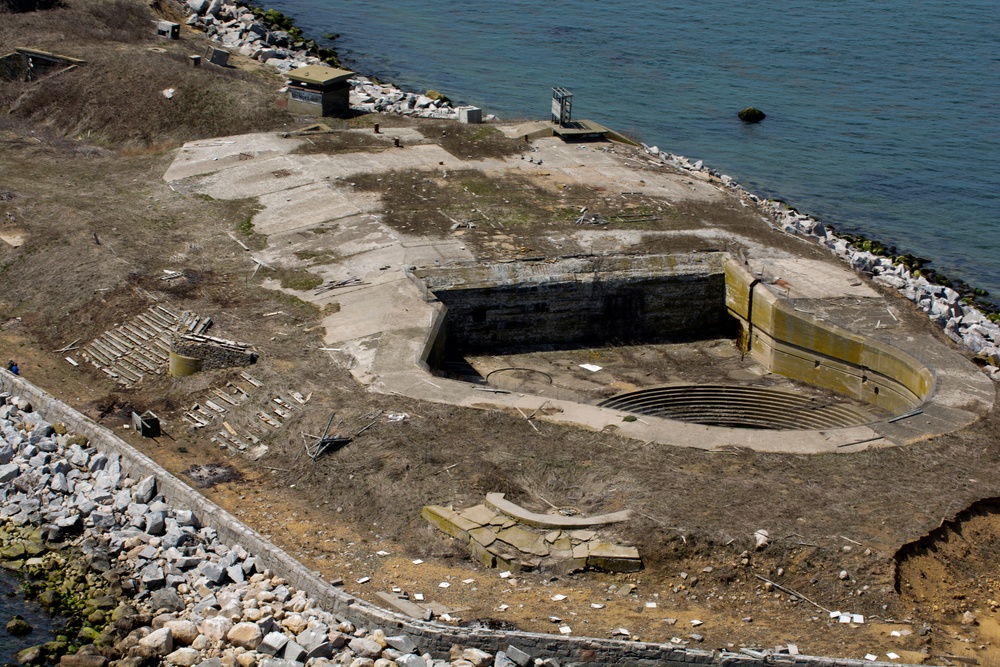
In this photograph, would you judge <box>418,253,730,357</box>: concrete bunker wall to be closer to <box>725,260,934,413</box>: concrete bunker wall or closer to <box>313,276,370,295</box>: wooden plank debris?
<box>725,260,934,413</box>: concrete bunker wall

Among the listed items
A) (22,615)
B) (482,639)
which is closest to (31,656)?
(22,615)

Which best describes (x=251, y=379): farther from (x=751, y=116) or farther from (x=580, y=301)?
(x=751, y=116)

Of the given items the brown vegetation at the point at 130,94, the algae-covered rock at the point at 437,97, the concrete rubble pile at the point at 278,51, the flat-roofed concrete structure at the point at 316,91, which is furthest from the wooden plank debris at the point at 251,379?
the algae-covered rock at the point at 437,97

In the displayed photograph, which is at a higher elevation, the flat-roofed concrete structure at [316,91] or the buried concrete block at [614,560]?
the flat-roofed concrete structure at [316,91]

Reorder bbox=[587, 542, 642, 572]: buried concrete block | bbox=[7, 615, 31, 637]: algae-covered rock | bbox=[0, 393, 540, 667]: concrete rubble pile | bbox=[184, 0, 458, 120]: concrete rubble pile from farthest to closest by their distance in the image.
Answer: bbox=[184, 0, 458, 120]: concrete rubble pile → bbox=[587, 542, 642, 572]: buried concrete block → bbox=[7, 615, 31, 637]: algae-covered rock → bbox=[0, 393, 540, 667]: concrete rubble pile

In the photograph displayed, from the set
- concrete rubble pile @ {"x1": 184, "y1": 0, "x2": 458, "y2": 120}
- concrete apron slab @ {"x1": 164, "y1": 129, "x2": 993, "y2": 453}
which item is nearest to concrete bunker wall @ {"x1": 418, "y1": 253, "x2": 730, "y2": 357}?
concrete apron slab @ {"x1": 164, "y1": 129, "x2": 993, "y2": 453}

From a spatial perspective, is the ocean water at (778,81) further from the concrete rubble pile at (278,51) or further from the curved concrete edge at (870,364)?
the curved concrete edge at (870,364)
